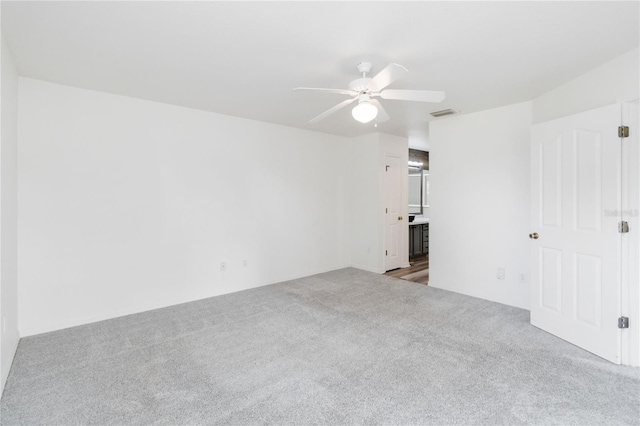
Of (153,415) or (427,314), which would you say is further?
(427,314)

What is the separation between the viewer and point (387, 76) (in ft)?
7.25

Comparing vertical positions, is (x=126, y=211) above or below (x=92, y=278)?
above

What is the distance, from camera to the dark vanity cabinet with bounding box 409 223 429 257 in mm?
6812

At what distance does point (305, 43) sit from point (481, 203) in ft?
10.2

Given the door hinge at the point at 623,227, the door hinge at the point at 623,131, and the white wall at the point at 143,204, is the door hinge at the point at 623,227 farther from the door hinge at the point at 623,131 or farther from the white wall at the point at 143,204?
the white wall at the point at 143,204

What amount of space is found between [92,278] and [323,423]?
9.65 feet

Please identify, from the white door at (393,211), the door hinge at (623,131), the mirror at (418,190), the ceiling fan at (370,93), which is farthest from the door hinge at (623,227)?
the mirror at (418,190)

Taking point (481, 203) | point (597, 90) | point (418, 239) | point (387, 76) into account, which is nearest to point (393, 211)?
point (418, 239)

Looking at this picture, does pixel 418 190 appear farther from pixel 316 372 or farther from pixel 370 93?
pixel 316 372

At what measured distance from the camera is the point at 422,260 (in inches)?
261

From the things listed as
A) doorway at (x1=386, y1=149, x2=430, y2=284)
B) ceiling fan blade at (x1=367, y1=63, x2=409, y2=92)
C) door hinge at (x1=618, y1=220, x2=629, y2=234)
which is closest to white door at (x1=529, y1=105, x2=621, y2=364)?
door hinge at (x1=618, y1=220, x2=629, y2=234)

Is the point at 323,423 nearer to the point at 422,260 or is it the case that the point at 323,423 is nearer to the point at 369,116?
the point at 369,116

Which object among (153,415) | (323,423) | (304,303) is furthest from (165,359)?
(304,303)

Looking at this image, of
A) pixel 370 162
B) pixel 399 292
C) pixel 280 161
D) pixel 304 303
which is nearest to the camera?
pixel 304 303
